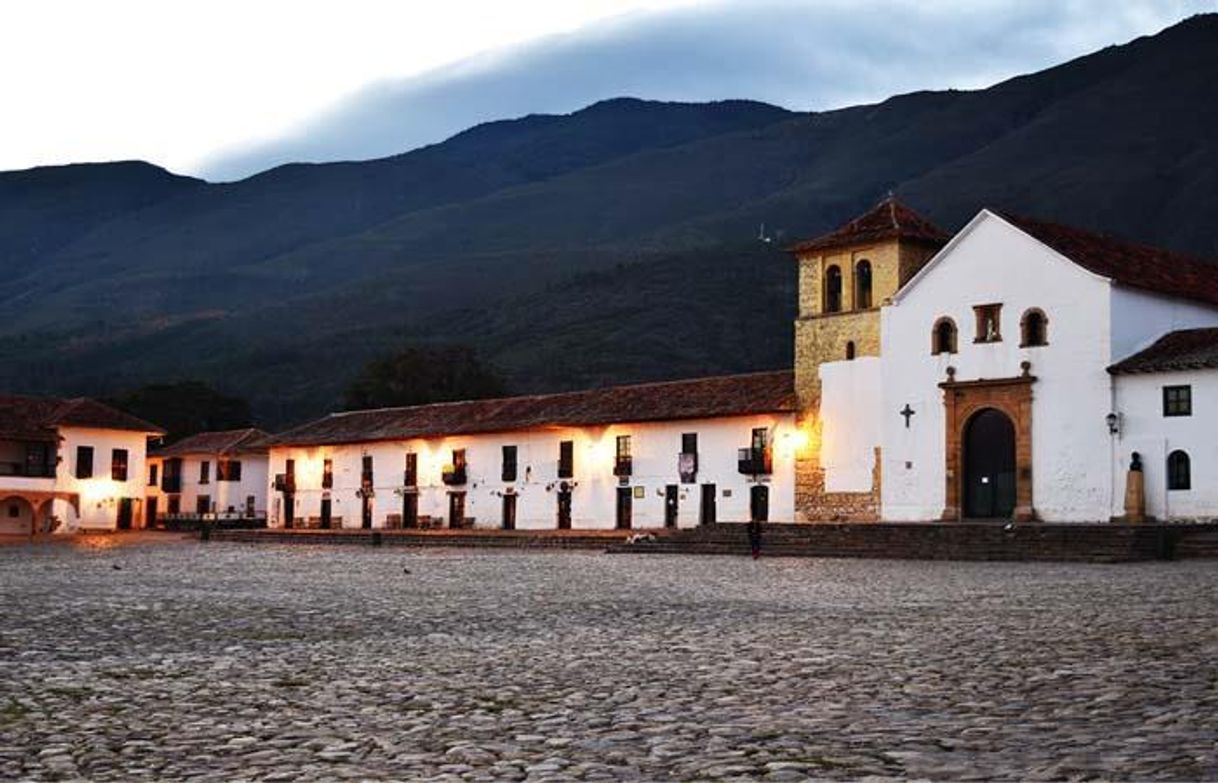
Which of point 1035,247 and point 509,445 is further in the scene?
point 509,445

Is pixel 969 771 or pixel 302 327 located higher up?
pixel 302 327

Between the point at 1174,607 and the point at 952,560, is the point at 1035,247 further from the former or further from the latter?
the point at 1174,607

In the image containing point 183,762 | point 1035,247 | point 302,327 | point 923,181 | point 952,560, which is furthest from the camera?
point 923,181

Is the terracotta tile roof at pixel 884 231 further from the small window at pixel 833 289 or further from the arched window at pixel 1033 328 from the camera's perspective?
the arched window at pixel 1033 328

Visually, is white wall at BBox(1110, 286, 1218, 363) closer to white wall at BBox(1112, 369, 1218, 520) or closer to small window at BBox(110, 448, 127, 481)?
white wall at BBox(1112, 369, 1218, 520)

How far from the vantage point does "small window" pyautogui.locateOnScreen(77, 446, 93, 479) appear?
5934 centimetres

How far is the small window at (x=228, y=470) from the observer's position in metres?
69.9

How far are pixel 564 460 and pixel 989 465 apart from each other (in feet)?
51.2

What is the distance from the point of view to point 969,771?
5.96 m

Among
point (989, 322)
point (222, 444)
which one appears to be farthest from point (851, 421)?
point (222, 444)

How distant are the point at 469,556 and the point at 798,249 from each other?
1613 centimetres

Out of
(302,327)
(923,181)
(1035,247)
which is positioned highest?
(923,181)

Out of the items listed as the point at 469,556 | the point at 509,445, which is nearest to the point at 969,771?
the point at 469,556

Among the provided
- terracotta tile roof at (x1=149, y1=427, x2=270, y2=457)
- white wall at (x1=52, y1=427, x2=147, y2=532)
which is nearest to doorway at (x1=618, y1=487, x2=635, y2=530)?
terracotta tile roof at (x1=149, y1=427, x2=270, y2=457)
